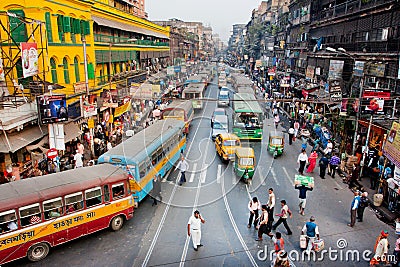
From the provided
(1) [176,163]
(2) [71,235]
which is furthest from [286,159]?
(2) [71,235]

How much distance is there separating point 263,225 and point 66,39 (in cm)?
1869

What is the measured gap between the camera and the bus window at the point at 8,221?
9.91 metres

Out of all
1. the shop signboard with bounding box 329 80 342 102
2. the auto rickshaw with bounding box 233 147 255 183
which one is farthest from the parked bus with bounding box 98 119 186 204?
the shop signboard with bounding box 329 80 342 102

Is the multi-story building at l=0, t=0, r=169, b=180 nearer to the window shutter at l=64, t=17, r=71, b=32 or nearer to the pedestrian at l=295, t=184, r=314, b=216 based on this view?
the window shutter at l=64, t=17, r=71, b=32

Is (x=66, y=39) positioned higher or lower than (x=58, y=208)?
higher

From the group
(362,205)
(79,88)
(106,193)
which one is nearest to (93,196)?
(106,193)

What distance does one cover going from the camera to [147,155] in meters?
15.2

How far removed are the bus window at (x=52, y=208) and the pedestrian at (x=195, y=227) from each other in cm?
443

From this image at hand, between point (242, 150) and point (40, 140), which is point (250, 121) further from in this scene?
point (40, 140)

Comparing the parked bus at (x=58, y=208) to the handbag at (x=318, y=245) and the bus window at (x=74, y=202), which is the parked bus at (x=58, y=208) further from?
the handbag at (x=318, y=245)

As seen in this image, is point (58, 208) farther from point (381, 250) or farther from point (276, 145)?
point (276, 145)

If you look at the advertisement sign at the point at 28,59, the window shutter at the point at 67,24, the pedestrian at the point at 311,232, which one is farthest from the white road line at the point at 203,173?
the window shutter at the point at 67,24

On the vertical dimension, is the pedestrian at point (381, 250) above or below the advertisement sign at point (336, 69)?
below

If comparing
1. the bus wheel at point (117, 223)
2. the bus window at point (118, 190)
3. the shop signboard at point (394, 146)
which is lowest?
the bus wheel at point (117, 223)
